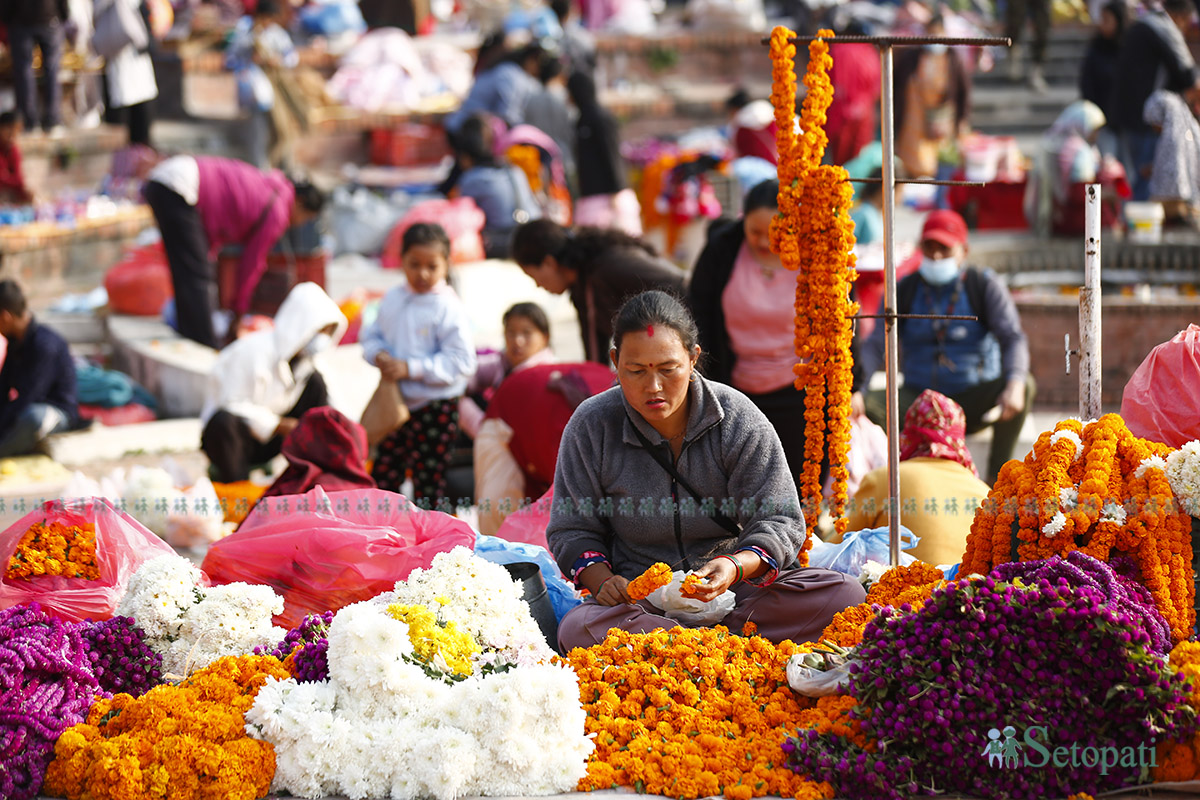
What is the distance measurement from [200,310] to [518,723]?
595 cm

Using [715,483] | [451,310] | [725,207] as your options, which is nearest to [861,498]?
[715,483]

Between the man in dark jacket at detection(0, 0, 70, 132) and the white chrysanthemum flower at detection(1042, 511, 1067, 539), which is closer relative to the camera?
the white chrysanthemum flower at detection(1042, 511, 1067, 539)

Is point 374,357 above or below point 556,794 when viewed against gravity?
above

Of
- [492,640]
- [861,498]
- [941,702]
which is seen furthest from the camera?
[861,498]

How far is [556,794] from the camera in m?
3.11

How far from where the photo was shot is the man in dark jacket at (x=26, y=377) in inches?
265

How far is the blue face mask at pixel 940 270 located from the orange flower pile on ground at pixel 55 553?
11.6ft

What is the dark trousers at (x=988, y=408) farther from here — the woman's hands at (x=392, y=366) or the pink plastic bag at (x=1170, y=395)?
the pink plastic bag at (x=1170, y=395)

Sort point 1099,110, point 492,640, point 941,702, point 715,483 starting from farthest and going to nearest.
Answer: point 1099,110 → point 715,483 → point 492,640 → point 941,702

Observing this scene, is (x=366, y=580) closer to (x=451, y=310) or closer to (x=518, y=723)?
(x=518, y=723)

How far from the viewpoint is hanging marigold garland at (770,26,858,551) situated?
3803 mm

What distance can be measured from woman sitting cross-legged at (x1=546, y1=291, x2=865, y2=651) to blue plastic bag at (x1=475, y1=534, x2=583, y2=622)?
25 centimetres

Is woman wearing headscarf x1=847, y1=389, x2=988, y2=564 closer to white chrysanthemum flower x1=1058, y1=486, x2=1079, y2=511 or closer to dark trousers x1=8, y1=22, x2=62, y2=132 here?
white chrysanthemum flower x1=1058, y1=486, x2=1079, y2=511

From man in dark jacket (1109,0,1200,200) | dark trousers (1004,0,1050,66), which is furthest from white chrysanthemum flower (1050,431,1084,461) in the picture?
dark trousers (1004,0,1050,66)
